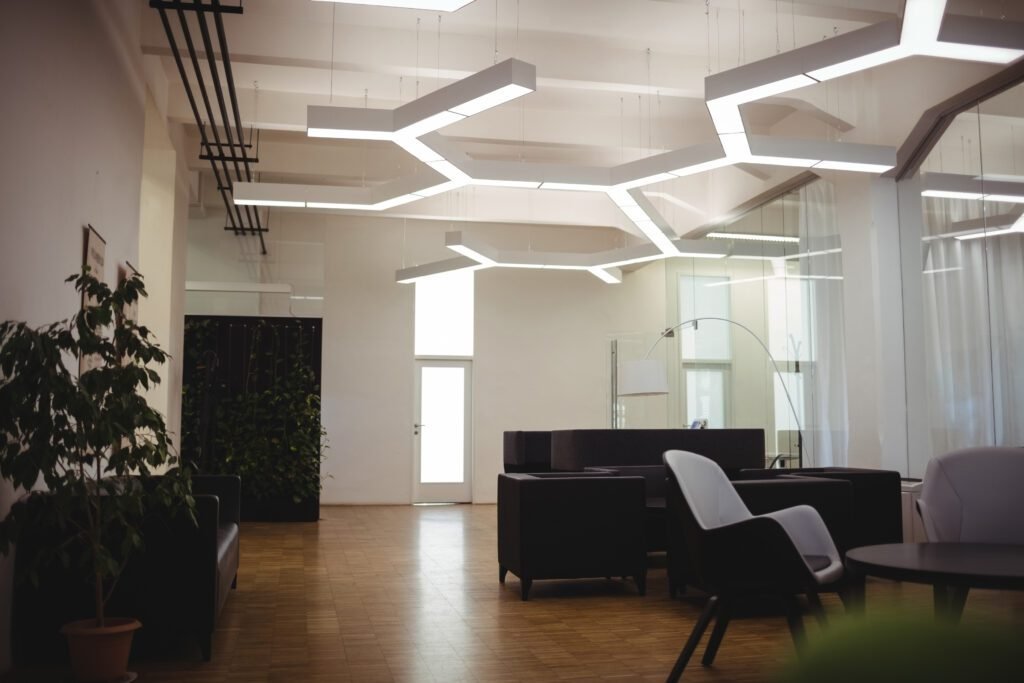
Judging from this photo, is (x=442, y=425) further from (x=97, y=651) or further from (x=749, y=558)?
(x=749, y=558)

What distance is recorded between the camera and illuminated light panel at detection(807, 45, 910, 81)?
4.98 meters

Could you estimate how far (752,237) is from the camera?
1066 centimetres

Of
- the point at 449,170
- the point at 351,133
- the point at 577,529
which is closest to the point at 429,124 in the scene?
the point at 351,133

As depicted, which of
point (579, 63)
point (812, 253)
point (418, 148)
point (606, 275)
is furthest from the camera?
point (606, 275)

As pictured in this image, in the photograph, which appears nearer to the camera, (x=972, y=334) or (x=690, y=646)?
(x=690, y=646)

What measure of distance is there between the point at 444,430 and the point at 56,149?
30.7 ft

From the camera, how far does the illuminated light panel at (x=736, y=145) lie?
6313 mm

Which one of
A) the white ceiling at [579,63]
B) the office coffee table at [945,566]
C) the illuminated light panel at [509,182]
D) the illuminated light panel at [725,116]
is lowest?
the office coffee table at [945,566]

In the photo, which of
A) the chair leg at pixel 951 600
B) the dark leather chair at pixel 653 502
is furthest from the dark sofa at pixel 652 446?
the chair leg at pixel 951 600

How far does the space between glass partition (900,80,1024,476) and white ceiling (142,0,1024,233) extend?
46 centimetres

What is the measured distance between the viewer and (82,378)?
12.6 ft

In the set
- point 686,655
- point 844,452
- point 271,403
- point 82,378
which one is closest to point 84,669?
point 82,378

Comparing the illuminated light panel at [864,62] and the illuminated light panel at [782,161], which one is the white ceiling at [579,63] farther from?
the illuminated light panel at [864,62]

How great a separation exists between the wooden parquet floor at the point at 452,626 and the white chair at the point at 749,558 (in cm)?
30
